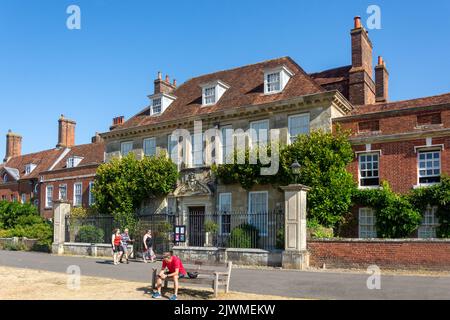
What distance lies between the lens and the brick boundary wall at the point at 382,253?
16375mm

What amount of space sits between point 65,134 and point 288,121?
28334mm

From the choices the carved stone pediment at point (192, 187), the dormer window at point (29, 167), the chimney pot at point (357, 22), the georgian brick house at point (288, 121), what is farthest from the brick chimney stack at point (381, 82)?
the dormer window at point (29, 167)

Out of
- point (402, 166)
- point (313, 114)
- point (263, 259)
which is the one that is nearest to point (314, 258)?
point (263, 259)

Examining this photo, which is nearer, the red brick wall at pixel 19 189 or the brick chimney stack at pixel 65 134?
the red brick wall at pixel 19 189

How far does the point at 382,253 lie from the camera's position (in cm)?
1717

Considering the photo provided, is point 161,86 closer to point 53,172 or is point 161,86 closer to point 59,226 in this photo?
point 59,226

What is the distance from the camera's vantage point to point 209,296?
38.1ft

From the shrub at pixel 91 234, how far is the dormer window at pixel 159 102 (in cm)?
879

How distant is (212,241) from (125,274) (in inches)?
344

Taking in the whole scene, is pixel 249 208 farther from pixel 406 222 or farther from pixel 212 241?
pixel 406 222

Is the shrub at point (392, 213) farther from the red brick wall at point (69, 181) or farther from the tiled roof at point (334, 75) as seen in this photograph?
the red brick wall at point (69, 181)

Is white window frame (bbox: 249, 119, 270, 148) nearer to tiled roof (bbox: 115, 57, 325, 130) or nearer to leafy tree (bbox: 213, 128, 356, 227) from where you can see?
tiled roof (bbox: 115, 57, 325, 130)

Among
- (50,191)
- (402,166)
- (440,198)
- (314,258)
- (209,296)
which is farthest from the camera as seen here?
(50,191)

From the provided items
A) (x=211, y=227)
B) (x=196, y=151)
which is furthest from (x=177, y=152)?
(x=211, y=227)
